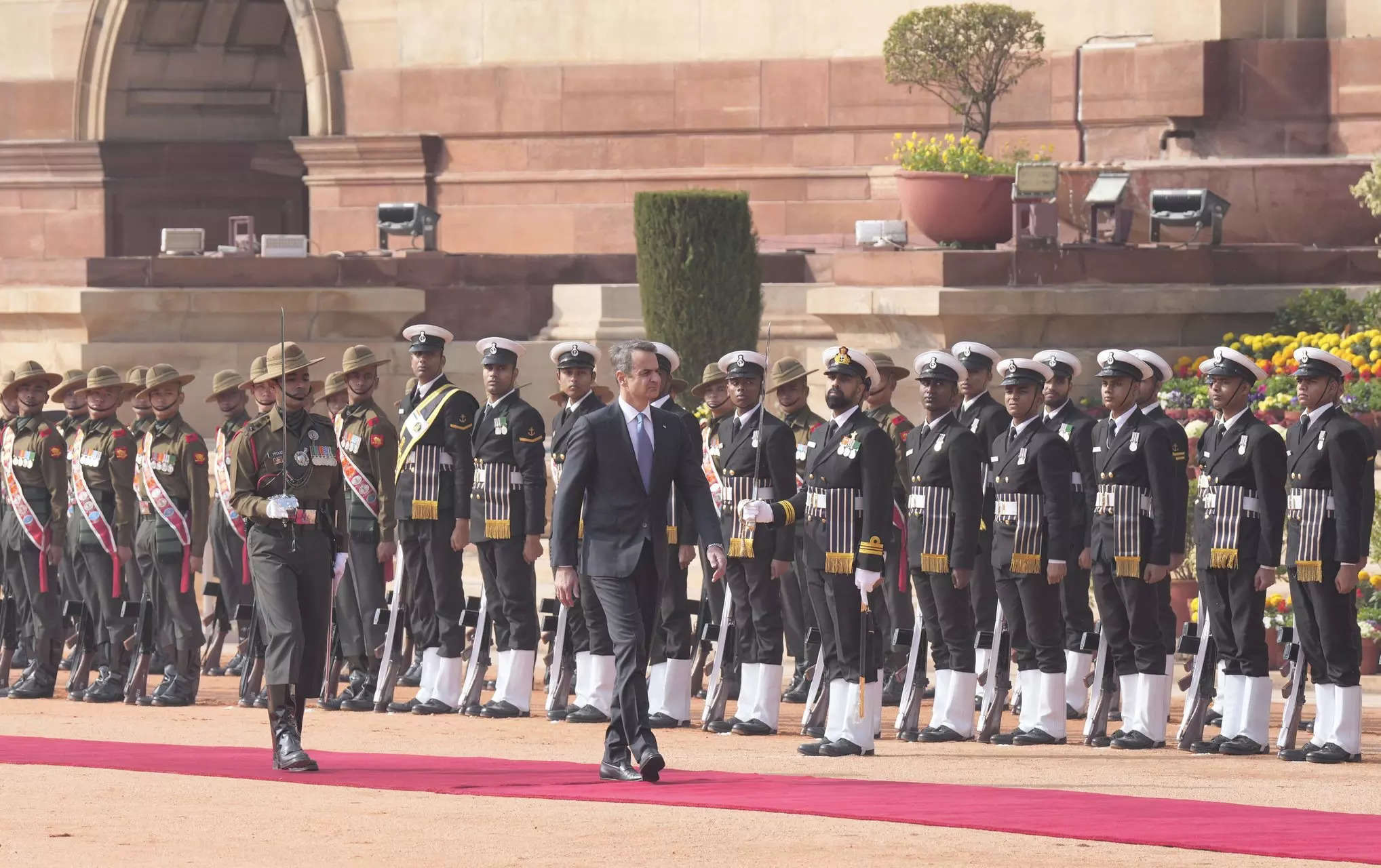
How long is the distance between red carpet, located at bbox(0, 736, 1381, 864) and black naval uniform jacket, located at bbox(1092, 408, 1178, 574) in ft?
8.55

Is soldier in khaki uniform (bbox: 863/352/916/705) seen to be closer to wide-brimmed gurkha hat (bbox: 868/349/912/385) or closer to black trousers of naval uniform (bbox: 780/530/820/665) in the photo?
wide-brimmed gurkha hat (bbox: 868/349/912/385)

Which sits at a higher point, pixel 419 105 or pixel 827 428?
pixel 419 105

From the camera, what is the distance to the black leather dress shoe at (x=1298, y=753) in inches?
483

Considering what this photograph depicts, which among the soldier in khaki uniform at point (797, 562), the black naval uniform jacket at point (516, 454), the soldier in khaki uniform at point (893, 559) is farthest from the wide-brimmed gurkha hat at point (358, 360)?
the soldier in khaki uniform at point (893, 559)

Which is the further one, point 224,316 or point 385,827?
point 224,316

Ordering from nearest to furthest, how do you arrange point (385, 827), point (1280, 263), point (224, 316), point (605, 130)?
point (385, 827) → point (1280, 263) → point (224, 316) → point (605, 130)

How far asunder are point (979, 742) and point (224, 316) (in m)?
13.5

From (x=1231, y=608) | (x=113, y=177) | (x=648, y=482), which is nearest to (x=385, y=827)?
(x=648, y=482)

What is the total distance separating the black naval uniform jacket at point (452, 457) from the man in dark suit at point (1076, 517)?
10.3 feet

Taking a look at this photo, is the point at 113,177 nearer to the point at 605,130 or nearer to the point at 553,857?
the point at 605,130

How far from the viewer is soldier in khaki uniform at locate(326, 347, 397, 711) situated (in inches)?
589

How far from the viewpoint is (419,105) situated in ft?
97.3

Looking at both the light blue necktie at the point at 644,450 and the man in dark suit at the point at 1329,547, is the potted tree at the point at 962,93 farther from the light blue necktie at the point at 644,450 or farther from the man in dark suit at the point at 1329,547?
the light blue necktie at the point at 644,450

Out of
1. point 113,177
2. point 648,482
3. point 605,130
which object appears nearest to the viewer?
point 648,482
